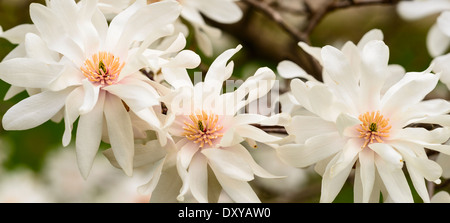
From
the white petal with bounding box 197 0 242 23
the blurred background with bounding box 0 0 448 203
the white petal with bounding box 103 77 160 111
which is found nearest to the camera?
the white petal with bounding box 103 77 160 111

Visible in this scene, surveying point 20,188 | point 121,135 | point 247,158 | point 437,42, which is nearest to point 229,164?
point 247,158

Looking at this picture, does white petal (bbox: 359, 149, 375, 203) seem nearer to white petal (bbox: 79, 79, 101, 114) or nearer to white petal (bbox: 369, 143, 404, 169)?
white petal (bbox: 369, 143, 404, 169)

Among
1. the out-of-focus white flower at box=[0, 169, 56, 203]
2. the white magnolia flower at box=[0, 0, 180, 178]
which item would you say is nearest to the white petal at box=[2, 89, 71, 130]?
the white magnolia flower at box=[0, 0, 180, 178]

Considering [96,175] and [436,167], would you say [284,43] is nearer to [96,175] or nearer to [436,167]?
[96,175]

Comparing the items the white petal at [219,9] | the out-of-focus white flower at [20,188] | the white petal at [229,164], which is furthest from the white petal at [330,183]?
the out-of-focus white flower at [20,188]
